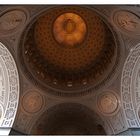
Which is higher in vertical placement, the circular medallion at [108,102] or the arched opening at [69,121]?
the circular medallion at [108,102]

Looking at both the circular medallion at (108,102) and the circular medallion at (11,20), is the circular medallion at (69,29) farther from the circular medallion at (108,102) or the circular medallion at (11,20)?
the circular medallion at (11,20)

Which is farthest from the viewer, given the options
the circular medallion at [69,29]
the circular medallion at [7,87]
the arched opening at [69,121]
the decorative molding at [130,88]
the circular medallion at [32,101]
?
the circular medallion at [69,29]

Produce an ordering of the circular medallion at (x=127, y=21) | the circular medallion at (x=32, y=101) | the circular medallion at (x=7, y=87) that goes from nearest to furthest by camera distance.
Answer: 1. the circular medallion at (x=127, y=21)
2. the circular medallion at (x=7, y=87)
3. the circular medallion at (x=32, y=101)

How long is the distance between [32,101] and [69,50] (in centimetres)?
367

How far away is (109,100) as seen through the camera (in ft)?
41.9

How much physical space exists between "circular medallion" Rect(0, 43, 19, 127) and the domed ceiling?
5.37ft

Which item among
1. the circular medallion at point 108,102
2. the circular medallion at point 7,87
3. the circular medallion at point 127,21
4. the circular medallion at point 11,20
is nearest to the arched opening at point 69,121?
the circular medallion at point 108,102

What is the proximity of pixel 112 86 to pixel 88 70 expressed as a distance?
2205 millimetres

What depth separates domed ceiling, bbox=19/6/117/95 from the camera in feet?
44.2

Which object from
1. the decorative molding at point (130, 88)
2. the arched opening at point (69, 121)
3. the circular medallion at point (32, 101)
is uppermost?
the decorative molding at point (130, 88)

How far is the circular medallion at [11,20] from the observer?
937cm

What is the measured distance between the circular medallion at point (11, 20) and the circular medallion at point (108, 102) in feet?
15.9

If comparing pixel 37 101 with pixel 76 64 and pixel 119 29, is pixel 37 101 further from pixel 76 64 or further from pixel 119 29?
pixel 119 29

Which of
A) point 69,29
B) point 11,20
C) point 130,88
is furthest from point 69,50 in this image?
point 11,20
